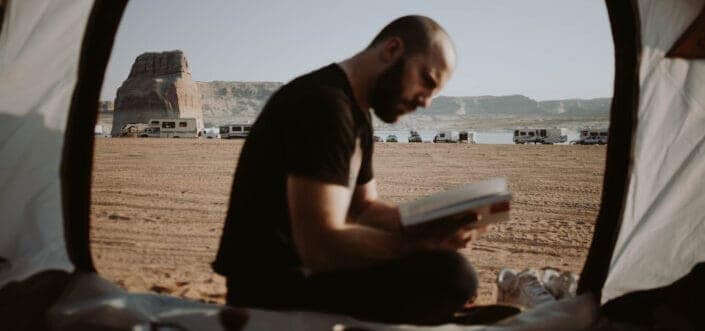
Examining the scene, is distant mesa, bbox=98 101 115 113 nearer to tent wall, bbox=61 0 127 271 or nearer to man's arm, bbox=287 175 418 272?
tent wall, bbox=61 0 127 271

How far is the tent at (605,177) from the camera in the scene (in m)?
2.41

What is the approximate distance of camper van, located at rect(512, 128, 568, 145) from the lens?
38.4 metres

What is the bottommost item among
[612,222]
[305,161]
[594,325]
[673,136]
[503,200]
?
[594,325]

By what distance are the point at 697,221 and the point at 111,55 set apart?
329cm

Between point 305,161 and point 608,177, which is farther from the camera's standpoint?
point 608,177

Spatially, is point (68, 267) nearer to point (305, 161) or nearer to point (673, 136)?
point (305, 161)

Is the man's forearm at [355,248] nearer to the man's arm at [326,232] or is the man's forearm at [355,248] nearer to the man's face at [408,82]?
the man's arm at [326,232]

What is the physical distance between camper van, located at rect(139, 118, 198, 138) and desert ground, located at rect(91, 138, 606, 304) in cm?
2434

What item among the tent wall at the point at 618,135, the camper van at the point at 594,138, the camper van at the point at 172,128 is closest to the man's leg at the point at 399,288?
the tent wall at the point at 618,135

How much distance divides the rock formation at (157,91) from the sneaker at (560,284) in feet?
220

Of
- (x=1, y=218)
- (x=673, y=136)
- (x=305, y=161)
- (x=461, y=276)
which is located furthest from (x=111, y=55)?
(x=673, y=136)

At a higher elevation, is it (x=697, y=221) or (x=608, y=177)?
(x=608, y=177)

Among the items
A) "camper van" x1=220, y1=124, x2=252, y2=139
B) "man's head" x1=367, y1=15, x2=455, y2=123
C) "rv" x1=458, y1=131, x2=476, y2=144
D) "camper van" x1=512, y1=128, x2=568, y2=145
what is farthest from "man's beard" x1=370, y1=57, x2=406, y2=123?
"camper van" x1=512, y1=128, x2=568, y2=145

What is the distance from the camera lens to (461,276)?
6.36 ft
